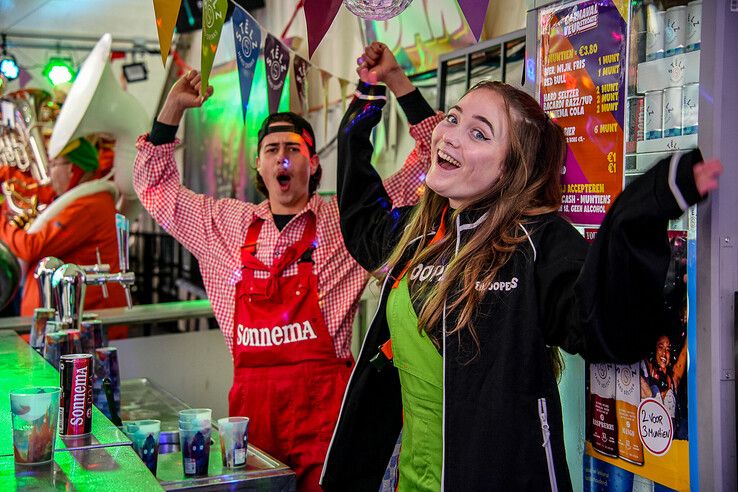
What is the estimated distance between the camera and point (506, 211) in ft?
6.23

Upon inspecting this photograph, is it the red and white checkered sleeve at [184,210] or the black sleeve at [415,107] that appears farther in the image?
the red and white checkered sleeve at [184,210]

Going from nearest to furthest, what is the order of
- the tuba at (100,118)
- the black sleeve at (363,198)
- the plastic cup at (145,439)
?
1. the plastic cup at (145,439)
2. the black sleeve at (363,198)
3. the tuba at (100,118)

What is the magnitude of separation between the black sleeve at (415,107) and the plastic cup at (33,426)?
1407mm

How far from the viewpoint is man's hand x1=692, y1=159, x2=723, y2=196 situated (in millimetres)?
1456

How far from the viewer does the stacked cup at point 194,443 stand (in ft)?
6.88

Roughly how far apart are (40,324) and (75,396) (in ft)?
3.52

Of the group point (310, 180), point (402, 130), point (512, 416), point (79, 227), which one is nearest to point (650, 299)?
point (512, 416)

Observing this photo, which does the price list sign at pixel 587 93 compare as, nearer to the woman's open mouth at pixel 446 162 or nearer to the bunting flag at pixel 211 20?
the woman's open mouth at pixel 446 162

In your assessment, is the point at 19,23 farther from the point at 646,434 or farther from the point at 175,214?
the point at 646,434

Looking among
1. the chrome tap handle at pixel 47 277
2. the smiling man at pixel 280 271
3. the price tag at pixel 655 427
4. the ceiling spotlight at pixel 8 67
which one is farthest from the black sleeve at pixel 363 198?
the ceiling spotlight at pixel 8 67

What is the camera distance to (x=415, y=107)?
262cm

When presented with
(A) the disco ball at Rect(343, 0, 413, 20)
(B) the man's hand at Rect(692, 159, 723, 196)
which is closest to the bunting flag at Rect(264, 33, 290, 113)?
(A) the disco ball at Rect(343, 0, 413, 20)

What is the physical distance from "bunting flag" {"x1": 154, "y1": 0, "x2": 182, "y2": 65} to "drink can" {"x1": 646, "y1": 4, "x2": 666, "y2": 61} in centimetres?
123

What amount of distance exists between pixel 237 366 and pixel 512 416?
54.7 inches
